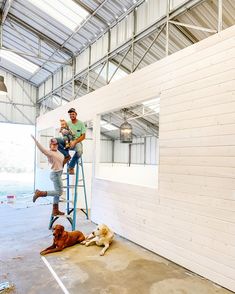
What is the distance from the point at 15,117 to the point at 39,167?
350 centimetres

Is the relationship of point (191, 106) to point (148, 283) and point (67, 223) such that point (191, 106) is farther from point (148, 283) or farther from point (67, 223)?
point (67, 223)

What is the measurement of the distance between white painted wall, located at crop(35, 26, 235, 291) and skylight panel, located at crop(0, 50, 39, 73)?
697cm

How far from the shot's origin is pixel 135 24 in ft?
16.6

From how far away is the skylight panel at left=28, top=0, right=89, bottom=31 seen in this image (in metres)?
5.65

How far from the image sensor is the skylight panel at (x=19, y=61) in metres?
9.43

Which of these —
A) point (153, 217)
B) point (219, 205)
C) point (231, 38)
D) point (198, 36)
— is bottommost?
point (153, 217)

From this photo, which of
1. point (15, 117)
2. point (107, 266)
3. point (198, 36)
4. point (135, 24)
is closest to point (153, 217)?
point (107, 266)

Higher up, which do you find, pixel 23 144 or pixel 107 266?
pixel 23 144

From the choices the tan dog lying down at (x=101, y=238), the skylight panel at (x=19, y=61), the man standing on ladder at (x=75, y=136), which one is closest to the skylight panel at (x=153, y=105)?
the skylight panel at (x=19, y=61)

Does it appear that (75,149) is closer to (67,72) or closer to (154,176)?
(154,176)

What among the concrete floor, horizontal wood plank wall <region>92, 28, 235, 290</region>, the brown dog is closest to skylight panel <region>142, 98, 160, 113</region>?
→ horizontal wood plank wall <region>92, 28, 235, 290</region>

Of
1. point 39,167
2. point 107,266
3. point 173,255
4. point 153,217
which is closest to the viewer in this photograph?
point 107,266

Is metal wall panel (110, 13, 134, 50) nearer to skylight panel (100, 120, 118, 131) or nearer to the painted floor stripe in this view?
the painted floor stripe

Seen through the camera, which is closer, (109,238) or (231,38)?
(231,38)
